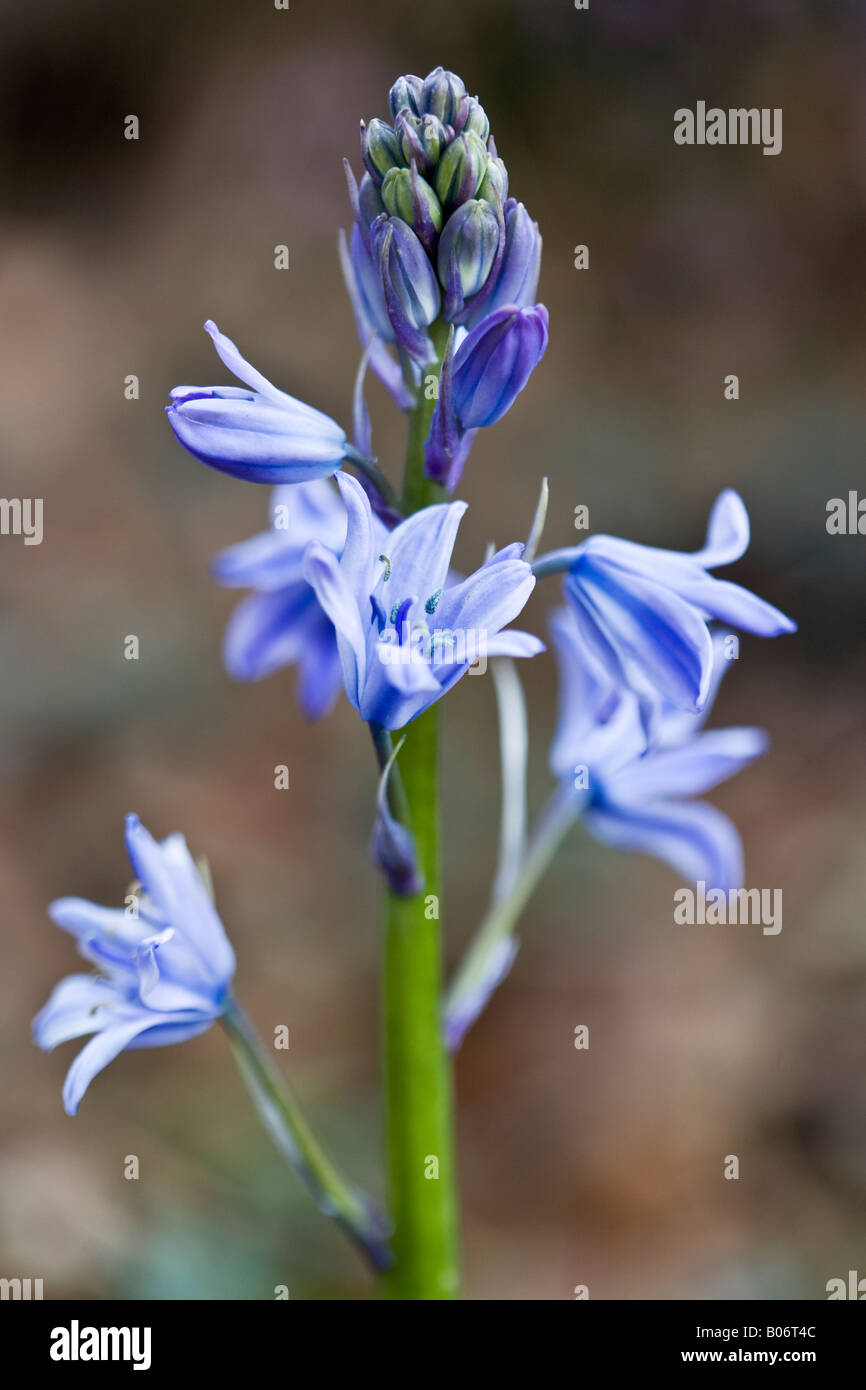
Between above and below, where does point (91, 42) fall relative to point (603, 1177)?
above

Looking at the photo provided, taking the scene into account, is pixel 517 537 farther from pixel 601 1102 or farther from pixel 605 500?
pixel 601 1102

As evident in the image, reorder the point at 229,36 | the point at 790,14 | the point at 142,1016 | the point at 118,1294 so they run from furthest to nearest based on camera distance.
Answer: the point at 229,36
the point at 790,14
the point at 118,1294
the point at 142,1016

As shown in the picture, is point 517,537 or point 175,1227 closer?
point 175,1227

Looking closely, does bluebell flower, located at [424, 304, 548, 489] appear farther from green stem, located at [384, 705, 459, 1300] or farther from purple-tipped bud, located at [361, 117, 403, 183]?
green stem, located at [384, 705, 459, 1300]

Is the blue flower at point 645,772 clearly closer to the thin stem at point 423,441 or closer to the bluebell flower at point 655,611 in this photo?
the bluebell flower at point 655,611

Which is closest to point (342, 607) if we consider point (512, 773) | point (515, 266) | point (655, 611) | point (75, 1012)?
point (655, 611)

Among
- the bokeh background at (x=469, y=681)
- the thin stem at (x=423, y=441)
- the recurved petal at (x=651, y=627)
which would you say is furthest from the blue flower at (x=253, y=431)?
the bokeh background at (x=469, y=681)
